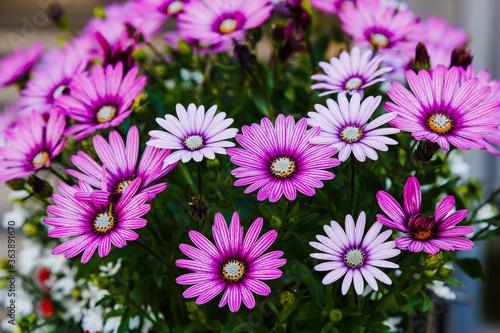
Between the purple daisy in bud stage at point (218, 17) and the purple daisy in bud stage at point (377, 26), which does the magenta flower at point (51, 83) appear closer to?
the purple daisy in bud stage at point (218, 17)

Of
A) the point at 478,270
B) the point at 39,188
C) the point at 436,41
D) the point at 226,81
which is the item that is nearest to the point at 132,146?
the point at 39,188

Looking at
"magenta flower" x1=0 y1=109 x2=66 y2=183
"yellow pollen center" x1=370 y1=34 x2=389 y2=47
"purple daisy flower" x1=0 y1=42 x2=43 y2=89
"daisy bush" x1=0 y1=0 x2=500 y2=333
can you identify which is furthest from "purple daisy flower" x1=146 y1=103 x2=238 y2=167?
"purple daisy flower" x1=0 y1=42 x2=43 y2=89

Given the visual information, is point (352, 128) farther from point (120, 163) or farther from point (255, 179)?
point (120, 163)

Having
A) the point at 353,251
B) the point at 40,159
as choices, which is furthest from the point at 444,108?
the point at 40,159

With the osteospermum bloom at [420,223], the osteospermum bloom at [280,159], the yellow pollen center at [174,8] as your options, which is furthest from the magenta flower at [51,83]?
the osteospermum bloom at [420,223]

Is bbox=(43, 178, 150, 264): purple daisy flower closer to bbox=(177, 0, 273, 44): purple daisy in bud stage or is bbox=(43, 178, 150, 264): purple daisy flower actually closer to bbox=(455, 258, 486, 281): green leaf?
bbox=(177, 0, 273, 44): purple daisy in bud stage

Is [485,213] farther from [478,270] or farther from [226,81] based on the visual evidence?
[226,81]
